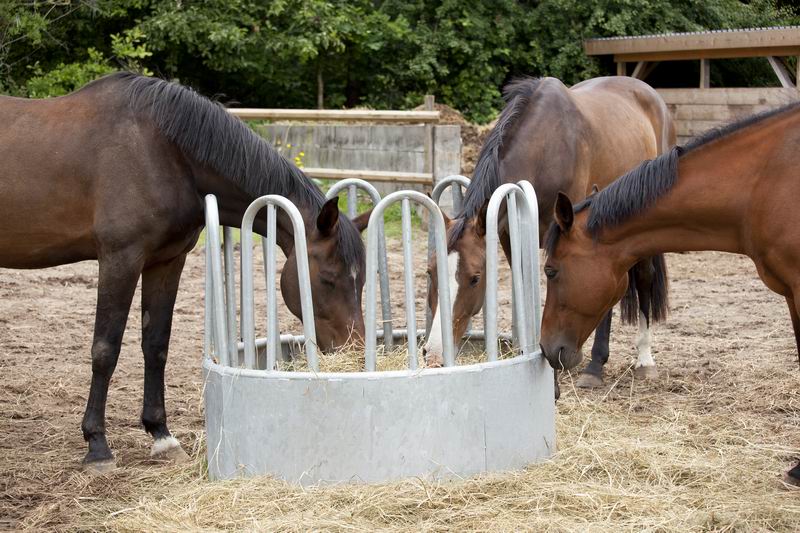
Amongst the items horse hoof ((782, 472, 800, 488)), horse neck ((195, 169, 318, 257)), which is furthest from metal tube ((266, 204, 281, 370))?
horse hoof ((782, 472, 800, 488))

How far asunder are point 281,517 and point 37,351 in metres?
3.43

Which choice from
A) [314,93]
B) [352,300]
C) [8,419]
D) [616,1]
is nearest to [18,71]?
[314,93]

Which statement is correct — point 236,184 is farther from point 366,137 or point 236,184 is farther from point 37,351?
point 366,137

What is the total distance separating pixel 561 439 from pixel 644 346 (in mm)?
1753

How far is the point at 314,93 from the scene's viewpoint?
15.8 m

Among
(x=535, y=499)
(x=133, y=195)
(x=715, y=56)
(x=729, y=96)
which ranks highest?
(x=715, y=56)

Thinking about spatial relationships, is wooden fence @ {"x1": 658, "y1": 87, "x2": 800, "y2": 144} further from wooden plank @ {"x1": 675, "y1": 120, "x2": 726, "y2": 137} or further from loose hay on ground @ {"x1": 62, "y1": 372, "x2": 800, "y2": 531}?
loose hay on ground @ {"x1": 62, "y1": 372, "x2": 800, "y2": 531}

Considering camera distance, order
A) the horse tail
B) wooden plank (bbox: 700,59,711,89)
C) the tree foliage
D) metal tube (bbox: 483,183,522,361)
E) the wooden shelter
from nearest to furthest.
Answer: metal tube (bbox: 483,183,522,361)
the horse tail
the wooden shelter
wooden plank (bbox: 700,59,711,89)
the tree foliage

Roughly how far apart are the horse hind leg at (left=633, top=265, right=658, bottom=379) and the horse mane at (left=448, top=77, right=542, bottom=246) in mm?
1407

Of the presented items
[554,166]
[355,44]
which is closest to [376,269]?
[554,166]

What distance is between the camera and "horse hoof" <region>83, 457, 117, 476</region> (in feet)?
13.1

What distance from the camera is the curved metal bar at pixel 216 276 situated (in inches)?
142

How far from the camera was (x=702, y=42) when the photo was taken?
1247cm

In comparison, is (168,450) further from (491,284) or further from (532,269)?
(532,269)
